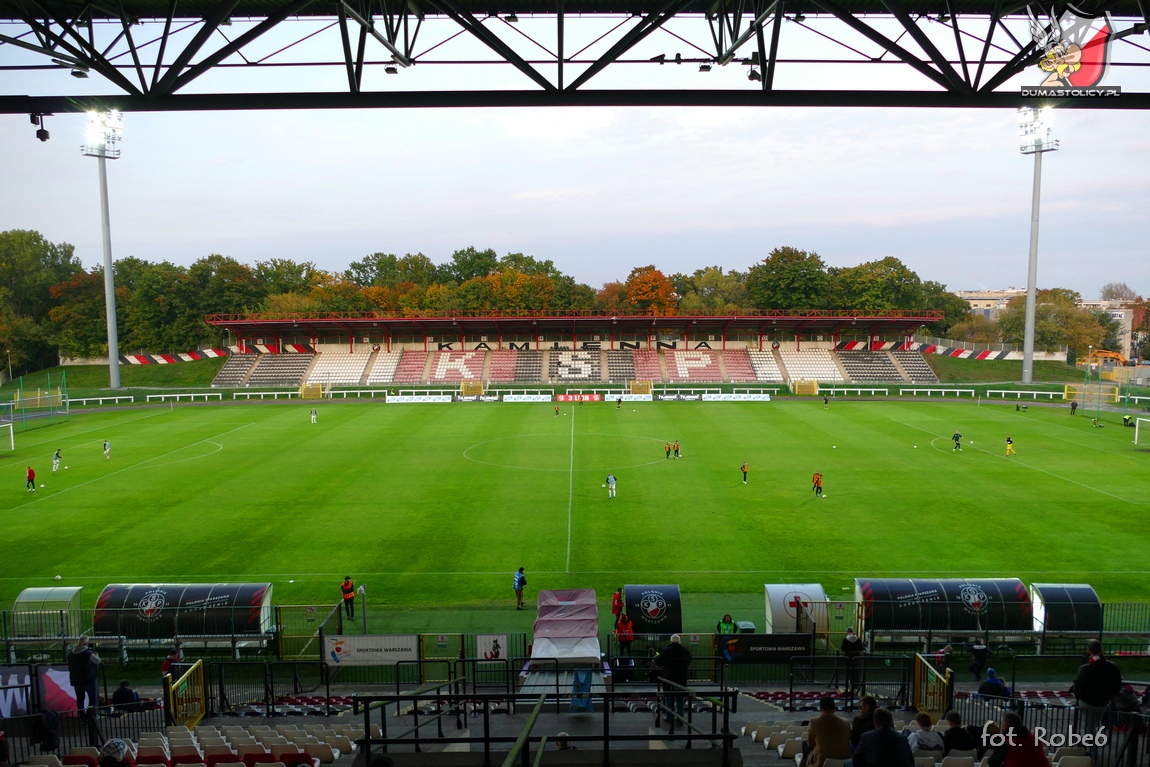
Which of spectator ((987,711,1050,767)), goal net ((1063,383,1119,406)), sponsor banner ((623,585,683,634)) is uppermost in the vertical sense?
spectator ((987,711,1050,767))

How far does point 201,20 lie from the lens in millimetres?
9711

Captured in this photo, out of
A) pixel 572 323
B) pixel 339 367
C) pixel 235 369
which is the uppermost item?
pixel 572 323

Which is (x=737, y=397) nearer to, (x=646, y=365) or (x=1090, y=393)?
(x=646, y=365)

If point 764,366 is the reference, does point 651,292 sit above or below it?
above

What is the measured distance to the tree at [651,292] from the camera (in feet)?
343

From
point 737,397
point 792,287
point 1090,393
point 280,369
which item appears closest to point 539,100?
point 737,397

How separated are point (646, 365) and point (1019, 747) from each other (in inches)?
2904

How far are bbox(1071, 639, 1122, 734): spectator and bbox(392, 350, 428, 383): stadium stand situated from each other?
7232cm

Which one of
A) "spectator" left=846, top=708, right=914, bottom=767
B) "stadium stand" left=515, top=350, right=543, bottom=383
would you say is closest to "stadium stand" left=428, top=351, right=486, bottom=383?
"stadium stand" left=515, top=350, right=543, bottom=383

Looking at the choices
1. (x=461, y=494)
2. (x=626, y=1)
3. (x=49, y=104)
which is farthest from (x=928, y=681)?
(x=461, y=494)

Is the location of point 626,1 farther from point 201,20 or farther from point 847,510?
point 847,510

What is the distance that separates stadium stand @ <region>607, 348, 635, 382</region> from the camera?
78.3m

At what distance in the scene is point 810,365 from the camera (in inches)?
3150

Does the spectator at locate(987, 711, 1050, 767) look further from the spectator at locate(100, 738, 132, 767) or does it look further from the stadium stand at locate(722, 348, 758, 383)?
the stadium stand at locate(722, 348, 758, 383)
